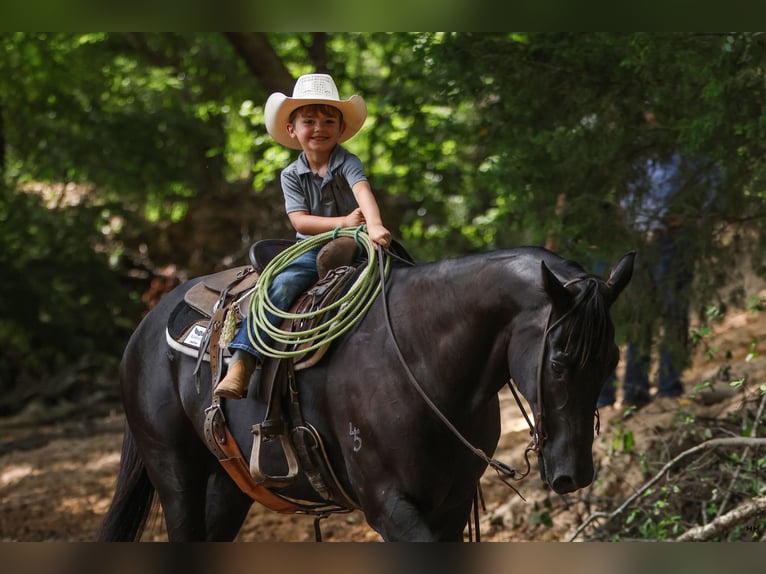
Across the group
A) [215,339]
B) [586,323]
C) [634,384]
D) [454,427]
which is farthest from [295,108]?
[634,384]

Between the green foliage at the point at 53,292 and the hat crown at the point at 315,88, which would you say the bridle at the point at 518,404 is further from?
the green foliage at the point at 53,292

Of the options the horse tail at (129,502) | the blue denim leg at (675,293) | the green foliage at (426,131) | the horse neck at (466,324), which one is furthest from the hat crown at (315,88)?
the blue denim leg at (675,293)

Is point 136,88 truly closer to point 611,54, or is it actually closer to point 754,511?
point 611,54

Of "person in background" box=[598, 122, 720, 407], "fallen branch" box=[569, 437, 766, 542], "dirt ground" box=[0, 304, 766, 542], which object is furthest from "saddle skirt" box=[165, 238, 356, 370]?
"person in background" box=[598, 122, 720, 407]

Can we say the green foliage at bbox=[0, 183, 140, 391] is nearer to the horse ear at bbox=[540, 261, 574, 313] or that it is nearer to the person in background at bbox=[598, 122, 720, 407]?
the person in background at bbox=[598, 122, 720, 407]

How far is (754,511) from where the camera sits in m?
4.77

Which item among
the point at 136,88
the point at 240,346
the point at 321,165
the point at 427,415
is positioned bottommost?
the point at 427,415

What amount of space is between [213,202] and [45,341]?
2.71 m

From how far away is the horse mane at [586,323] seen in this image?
317 centimetres

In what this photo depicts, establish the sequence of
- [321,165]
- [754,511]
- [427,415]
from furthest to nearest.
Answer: [754,511], [321,165], [427,415]

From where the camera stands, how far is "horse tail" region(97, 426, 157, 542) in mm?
4863

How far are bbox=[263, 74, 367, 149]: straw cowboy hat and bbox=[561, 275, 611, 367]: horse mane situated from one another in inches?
57.1

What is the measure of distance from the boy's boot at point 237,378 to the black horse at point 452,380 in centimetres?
18
